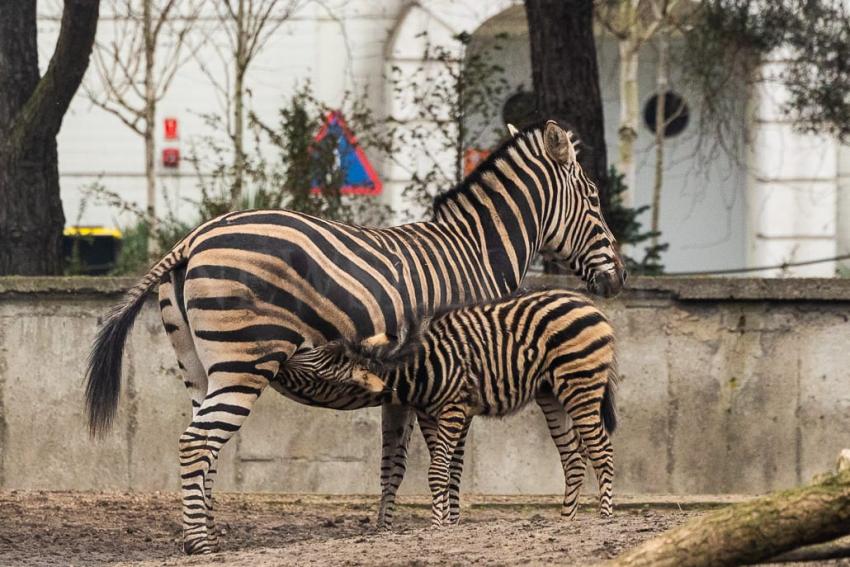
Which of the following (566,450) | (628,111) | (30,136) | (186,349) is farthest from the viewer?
(628,111)

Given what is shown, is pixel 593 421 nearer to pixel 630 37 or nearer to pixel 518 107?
pixel 518 107

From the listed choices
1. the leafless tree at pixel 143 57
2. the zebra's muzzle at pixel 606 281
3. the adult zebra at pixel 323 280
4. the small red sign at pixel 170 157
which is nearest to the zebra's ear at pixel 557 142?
the adult zebra at pixel 323 280

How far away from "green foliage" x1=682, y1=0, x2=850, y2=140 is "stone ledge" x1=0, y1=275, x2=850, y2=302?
10.5 feet

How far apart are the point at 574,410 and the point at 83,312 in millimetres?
4189

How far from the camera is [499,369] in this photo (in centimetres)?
869

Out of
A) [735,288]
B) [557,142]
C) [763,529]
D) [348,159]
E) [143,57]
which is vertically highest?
[143,57]

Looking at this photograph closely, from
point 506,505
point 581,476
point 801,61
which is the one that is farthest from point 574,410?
point 801,61

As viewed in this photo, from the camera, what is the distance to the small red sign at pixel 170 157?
67.1 feet

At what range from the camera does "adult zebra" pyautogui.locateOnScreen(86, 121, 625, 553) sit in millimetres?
8281

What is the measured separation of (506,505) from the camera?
10750 mm

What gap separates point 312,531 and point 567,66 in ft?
15.5

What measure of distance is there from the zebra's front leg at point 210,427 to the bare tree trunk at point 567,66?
500cm

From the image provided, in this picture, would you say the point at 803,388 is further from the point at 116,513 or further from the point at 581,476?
the point at 116,513

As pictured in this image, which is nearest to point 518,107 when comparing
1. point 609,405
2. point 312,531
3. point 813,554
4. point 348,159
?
point 348,159
